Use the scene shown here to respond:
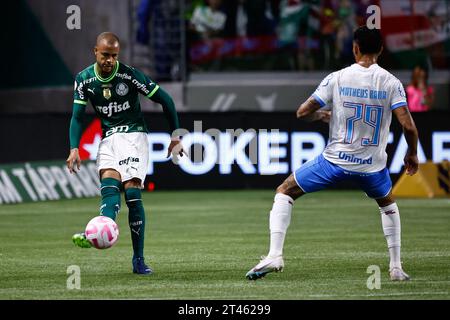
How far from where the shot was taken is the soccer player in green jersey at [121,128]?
39.1ft

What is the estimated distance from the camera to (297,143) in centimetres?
2430

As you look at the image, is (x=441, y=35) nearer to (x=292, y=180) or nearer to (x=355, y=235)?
(x=355, y=235)

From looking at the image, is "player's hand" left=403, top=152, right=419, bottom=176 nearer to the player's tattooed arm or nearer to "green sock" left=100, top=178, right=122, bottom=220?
the player's tattooed arm

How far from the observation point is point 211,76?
94.0ft

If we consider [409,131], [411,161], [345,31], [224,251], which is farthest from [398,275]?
[345,31]

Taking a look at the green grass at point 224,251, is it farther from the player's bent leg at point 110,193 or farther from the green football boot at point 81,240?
the player's bent leg at point 110,193

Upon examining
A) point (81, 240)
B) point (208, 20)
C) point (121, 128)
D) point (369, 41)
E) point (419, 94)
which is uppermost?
point (208, 20)

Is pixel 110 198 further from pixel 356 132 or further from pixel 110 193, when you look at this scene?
pixel 356 132

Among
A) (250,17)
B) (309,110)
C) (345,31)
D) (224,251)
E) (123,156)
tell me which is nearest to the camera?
(309,110)

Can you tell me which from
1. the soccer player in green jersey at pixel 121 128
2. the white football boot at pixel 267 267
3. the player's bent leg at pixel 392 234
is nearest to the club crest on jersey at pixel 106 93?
the soccer player in green jersey at pixel 121 128

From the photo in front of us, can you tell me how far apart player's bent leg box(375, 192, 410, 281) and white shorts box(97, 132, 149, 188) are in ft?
7.77

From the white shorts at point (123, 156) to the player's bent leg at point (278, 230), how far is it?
154cm

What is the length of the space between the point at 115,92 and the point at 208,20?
16427 mm

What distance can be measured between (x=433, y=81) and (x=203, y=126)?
6.22m
